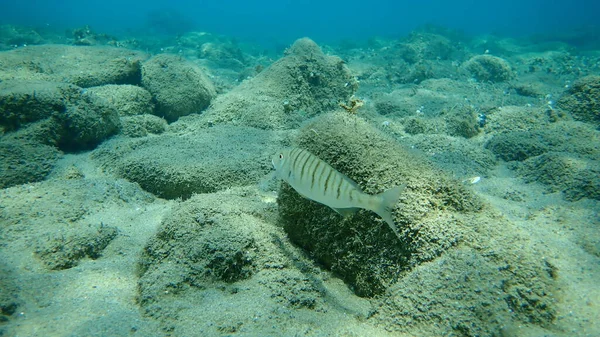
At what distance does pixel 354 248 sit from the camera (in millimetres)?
2967

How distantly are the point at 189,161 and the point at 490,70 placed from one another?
15150mm

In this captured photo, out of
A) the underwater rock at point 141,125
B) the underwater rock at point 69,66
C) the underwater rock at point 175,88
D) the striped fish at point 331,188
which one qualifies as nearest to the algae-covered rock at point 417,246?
the striped fish at point 331,188

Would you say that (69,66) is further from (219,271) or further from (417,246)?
(417,246)

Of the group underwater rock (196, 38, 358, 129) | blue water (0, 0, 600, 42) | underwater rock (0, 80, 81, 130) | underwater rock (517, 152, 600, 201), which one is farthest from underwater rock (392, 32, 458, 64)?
blue water (0, 0, 600, 42)

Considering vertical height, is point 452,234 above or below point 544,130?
below

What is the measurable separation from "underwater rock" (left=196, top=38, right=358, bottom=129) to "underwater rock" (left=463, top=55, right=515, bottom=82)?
351 inches

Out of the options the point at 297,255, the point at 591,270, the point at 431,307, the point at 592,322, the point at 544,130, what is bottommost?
the point at 297,255

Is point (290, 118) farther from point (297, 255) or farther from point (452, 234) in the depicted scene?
point (452, 234)

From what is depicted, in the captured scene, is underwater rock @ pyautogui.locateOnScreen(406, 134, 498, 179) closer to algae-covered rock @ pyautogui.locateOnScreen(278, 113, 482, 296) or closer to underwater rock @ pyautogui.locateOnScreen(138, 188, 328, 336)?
algae-covered rock @ pyautogui.locateOnScreen(278, 113, 482, 296)

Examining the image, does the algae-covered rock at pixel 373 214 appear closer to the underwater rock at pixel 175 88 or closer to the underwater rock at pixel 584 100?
the underwater rock at pixel 175 88

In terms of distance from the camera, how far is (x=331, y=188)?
213 cm

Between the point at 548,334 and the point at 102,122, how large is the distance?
24.5 ft

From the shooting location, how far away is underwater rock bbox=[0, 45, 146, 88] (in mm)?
8150

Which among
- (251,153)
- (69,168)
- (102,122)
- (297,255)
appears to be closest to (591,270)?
(297,255)
